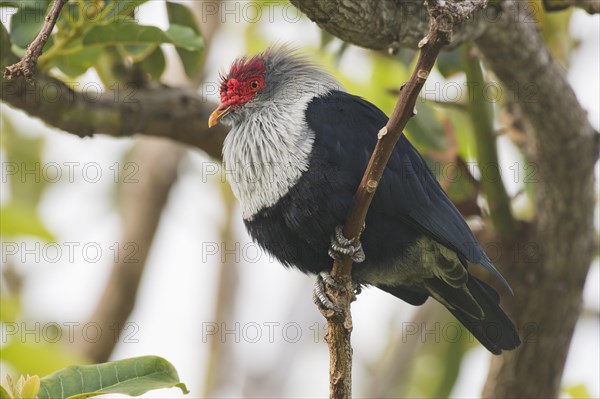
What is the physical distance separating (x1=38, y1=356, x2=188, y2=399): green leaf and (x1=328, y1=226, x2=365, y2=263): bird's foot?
838 mm

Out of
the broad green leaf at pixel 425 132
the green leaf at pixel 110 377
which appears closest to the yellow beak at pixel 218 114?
the broad green leaf at pixel 425 132

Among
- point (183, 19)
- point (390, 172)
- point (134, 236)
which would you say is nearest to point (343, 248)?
point (390, 172)

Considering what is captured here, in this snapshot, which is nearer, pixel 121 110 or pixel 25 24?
pixel 25 24

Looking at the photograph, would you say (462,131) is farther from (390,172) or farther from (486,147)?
(390,172)

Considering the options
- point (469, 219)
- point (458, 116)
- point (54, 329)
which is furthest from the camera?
point (54, 329)

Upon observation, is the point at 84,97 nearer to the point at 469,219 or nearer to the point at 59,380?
the point at 59,380

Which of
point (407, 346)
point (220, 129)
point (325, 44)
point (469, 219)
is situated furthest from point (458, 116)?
point (407, 346)

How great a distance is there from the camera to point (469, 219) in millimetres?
5461

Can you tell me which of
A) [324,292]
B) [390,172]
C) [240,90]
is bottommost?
[324,292]

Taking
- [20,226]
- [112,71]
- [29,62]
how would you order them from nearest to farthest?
[29,62] → [20,226] → [112,71]

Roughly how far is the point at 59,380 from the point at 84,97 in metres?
1.77

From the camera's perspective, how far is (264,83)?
4.47m

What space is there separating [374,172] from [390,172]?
81 centimetres

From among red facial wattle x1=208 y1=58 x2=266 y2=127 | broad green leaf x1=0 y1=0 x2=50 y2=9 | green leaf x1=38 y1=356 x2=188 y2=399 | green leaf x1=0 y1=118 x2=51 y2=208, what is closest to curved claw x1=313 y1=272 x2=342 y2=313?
green leaf x1=38 y1=356 x2=188 y2=399
